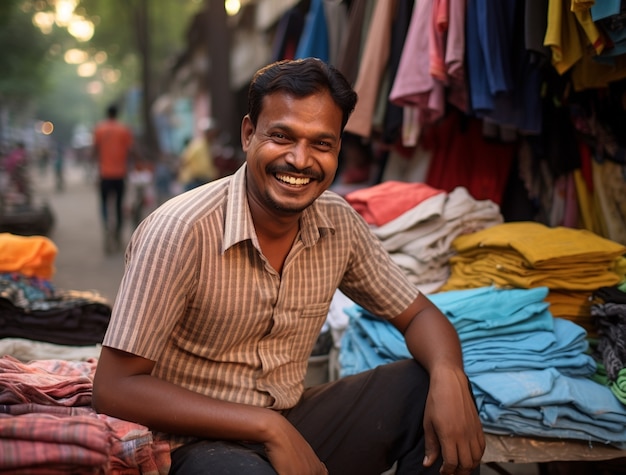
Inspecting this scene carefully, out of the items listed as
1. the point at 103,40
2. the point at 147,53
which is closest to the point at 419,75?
the point at 147,53

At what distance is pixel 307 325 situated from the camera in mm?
2053

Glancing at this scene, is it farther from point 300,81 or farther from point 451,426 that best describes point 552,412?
point 300,81

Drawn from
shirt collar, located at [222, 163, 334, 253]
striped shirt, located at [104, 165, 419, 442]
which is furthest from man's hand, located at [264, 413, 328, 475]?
shirt collar, located at [222, 163, 334, 253]

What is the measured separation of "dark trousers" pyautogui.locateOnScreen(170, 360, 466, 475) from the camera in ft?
6.67

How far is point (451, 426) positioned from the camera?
73.4 inches

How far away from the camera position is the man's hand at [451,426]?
1.86 meters

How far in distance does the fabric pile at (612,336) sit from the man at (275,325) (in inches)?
26.6

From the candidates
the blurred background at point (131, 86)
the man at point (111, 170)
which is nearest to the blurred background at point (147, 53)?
the blurred background at point (131, 86)

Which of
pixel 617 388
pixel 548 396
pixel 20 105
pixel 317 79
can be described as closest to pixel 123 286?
pixel 317 79

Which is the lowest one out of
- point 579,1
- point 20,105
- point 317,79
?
point 20,105

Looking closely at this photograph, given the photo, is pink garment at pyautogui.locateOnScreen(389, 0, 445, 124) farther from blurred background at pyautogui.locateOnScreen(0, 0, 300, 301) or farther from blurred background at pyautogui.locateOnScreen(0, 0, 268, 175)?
blurred background at pyautogui.locateOnScreen(0, 0, 268, 175)

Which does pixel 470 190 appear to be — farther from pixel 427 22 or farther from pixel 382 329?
pixel 382 329

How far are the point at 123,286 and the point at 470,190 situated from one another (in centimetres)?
276

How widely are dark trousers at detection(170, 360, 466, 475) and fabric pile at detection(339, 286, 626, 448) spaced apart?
0.41 m
